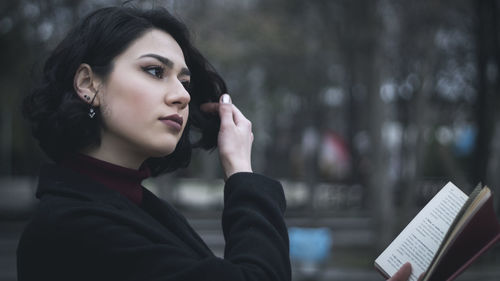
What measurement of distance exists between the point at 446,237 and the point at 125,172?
86 cm

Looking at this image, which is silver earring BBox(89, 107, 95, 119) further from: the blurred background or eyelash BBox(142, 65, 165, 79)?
the blurred background

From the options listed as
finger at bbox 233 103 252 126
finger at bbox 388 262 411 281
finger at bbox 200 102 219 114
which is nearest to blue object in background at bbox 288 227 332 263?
finger at bbox 200 102 219 114

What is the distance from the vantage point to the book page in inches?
63.1

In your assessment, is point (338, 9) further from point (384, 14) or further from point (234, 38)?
point (234, 38)

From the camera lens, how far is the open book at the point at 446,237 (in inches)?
59.1

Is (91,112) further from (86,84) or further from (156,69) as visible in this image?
(156,69)

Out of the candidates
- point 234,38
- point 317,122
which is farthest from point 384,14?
point 317,122

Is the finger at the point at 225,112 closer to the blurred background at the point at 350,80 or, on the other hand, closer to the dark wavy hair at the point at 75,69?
the dark wavy hair at the point at 75,69

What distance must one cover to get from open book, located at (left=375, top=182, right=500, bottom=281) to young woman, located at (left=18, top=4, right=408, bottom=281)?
68mm

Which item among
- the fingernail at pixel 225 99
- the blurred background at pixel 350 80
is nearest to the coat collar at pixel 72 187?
the fingernail at pixel 225 99

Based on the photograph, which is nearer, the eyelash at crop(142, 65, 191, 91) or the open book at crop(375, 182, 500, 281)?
the open book at crop(375, 182, 500, 281)

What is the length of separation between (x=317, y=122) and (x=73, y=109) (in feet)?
57.3

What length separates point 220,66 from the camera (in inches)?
698

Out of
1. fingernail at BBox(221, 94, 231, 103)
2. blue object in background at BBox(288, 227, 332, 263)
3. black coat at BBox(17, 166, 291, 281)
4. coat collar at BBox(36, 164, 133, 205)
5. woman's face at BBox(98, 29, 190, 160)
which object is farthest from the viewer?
blue object in background at BBox(288, 227, 332, 263)
